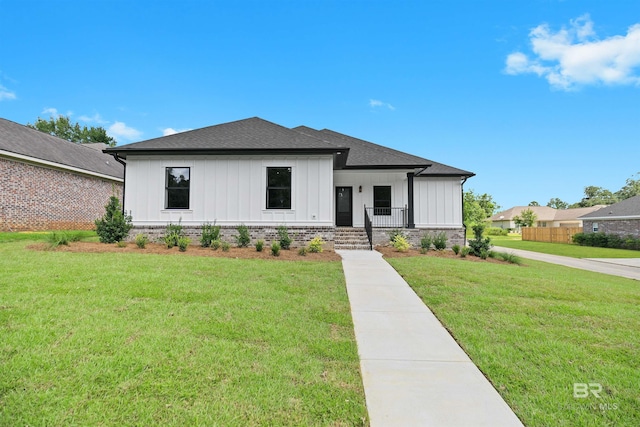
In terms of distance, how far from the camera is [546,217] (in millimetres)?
51938

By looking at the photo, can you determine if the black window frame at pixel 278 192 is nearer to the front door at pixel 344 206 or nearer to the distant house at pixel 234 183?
the distant house at pixel 234 183

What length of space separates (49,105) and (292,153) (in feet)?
141

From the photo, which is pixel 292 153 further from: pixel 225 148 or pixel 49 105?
pixel 49 105

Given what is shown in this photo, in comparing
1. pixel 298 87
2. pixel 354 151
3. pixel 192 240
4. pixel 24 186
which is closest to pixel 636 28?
pixel 354 151

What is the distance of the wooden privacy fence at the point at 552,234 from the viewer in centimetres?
2653

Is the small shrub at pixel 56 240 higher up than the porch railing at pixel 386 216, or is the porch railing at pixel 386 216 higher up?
the porch railing at pixel 386 216

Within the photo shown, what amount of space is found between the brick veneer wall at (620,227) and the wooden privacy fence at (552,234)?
4.28 ft

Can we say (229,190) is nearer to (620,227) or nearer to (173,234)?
(173,234)

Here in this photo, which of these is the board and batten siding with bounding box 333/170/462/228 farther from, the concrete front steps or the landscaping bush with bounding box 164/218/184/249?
the landscaping bush with bounding box 164/218/184/249

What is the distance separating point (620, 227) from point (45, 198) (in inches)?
1520

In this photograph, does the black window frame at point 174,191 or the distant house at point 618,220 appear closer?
the black window frame at point 174,191

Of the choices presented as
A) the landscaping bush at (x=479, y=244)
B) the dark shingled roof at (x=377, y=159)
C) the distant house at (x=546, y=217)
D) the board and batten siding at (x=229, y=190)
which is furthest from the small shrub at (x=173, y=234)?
the distant house at (x=546, y=217)
